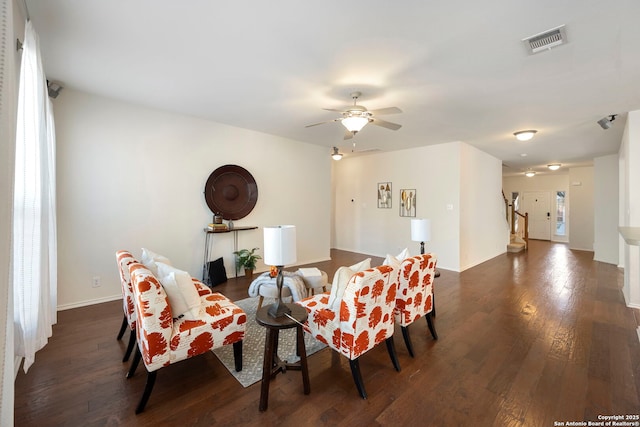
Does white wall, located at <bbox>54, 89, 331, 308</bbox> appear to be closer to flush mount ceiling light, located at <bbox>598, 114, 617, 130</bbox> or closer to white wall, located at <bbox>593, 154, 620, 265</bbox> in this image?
flush mount ceiling light, located at <bbox>598, 114, 617, 130</bbox>

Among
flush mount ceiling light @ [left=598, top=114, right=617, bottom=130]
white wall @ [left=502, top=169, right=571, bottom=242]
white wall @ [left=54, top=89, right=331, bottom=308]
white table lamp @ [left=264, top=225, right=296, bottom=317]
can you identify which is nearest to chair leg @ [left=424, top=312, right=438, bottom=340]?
white table lamp @ [left=264, top=225, right=296, bottom=317]

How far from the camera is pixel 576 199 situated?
8.45m

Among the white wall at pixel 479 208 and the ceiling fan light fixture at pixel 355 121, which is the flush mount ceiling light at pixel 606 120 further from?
the ceiling fan light fixture at pixel 355 121

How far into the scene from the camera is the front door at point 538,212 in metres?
10.3

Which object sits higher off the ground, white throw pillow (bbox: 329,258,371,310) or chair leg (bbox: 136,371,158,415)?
white throw pillow (bbox: 329,258,371,310)

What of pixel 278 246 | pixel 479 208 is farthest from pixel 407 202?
pixel 278 246

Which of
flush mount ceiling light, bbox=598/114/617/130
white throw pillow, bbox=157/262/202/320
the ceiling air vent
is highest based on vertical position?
the ceiling air vent

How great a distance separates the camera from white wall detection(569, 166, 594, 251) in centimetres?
820

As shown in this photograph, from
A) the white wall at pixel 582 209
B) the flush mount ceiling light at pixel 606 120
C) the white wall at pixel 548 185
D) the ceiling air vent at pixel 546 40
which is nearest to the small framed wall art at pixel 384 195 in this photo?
the flush mount ceiling light at pixel 606 120

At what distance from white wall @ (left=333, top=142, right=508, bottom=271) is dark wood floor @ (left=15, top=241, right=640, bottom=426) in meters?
2.66

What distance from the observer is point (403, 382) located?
2.14 meters

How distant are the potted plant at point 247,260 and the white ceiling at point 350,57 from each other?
228 centimetres

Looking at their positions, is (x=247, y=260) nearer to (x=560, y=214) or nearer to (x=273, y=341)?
(x=273, y=341)

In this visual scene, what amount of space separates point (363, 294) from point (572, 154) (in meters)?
7.73
